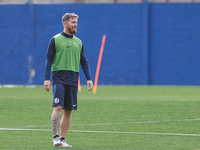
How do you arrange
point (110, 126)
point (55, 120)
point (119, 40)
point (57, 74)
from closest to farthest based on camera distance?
point (55, 120) < point (57, 74) < point (110, 126) < point (119, 40)

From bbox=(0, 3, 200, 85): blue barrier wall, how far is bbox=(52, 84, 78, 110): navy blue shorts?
71.2 ft

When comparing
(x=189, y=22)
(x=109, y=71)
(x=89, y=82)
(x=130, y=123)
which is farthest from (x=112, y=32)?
(x=89, y=82)

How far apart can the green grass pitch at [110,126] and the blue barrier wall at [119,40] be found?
45.6ft

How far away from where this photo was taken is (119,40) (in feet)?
A: 96.2

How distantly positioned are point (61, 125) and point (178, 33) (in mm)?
21882

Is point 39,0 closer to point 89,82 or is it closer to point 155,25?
point 155,25

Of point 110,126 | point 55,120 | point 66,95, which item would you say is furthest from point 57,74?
point 110,126

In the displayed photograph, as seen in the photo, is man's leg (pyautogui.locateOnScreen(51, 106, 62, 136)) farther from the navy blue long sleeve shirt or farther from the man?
the navy blue long sleeve shirt

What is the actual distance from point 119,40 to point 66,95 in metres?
21.8

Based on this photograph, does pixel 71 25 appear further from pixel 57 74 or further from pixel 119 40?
pixel 119 40

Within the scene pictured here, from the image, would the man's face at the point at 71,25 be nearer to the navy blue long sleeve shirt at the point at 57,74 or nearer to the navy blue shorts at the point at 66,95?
the navy blue long sleeve shirt at the point at 57,74

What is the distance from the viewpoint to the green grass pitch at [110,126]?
25.2 feet

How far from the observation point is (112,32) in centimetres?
2941

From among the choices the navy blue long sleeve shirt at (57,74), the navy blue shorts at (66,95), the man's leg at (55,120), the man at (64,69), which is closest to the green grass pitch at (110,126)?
the man's leg at (55,120)
